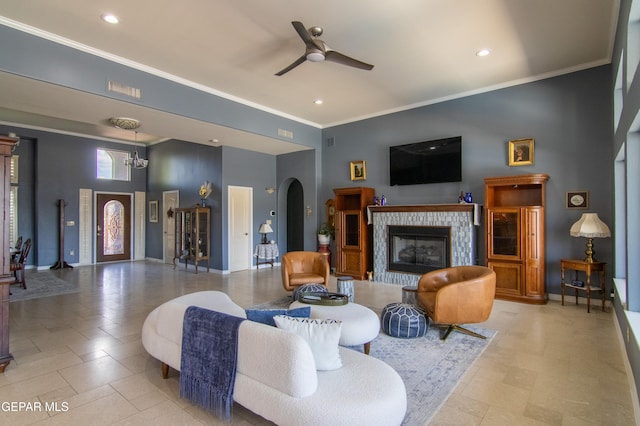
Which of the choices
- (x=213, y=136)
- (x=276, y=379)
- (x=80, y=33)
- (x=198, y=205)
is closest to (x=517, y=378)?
(x=276, y=379)

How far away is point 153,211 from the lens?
10.4m

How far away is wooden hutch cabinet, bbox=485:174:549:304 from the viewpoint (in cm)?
507

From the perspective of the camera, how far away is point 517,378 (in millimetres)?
2834

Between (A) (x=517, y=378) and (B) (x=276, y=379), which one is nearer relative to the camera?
(B) (x=276, y=379)

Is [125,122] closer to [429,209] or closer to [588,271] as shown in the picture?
[429,209]

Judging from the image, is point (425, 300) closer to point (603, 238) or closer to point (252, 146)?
point (603, 238)

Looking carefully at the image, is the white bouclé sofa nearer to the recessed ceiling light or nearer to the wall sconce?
the recessed ceiling light

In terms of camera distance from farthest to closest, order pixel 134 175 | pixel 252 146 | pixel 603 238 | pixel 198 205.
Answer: pixel 134 175 < pixel 198 205 < pixel 252 146 < pixel 603 238

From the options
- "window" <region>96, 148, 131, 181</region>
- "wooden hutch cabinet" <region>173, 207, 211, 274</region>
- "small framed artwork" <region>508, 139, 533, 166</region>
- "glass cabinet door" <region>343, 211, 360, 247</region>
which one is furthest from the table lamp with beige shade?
"window" <region>96, 148, 131, 181</region>

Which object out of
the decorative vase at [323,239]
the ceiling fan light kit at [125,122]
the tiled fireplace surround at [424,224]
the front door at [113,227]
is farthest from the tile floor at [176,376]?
the front door at [113,227]

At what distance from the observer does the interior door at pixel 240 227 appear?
26.8 feet

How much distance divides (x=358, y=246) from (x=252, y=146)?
10.9ft

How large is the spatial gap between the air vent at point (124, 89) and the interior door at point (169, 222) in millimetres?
4881

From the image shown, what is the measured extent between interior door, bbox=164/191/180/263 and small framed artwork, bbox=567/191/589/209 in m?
8.69
